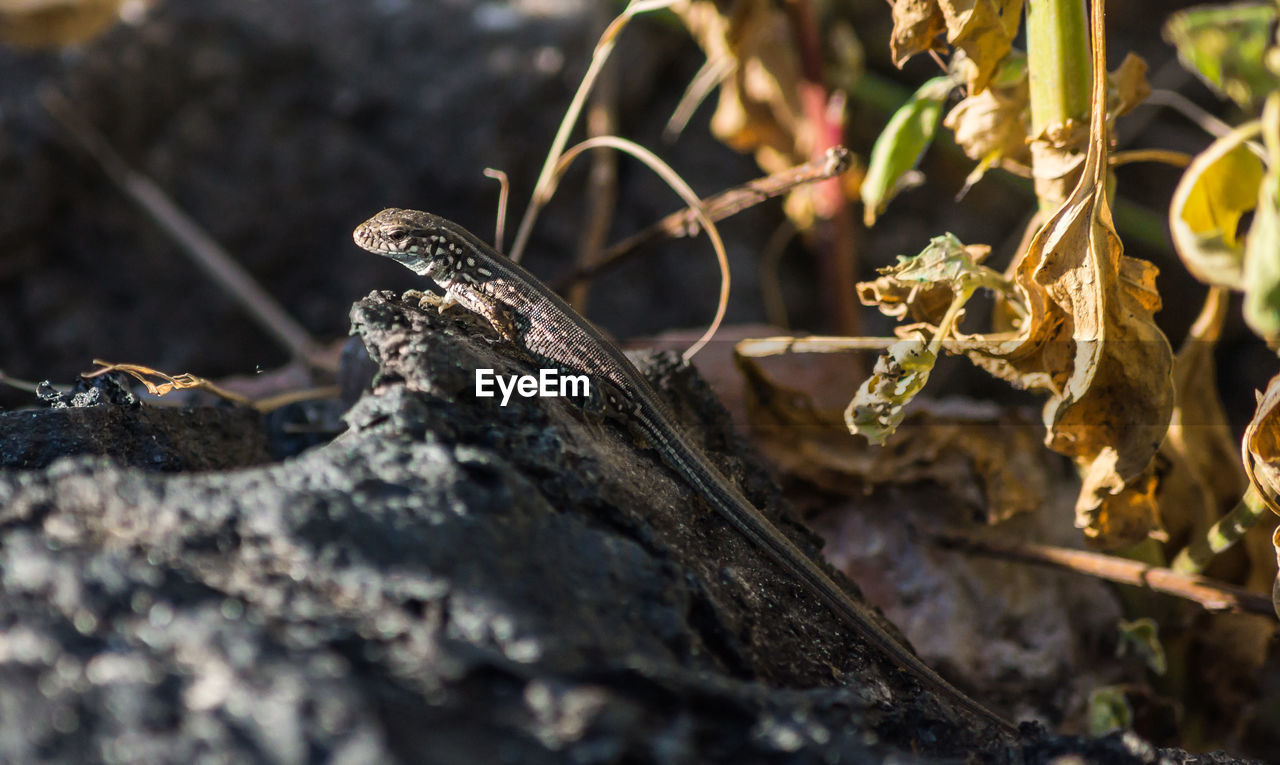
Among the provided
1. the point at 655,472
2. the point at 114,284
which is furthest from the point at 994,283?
the point at 114,284

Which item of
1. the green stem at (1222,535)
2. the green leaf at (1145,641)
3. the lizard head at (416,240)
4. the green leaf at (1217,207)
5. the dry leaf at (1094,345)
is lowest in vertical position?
the green leaf at (1145,641)

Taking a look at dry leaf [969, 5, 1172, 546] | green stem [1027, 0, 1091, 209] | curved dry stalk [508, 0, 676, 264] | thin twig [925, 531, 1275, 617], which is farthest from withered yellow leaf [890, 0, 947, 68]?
thin twig [925, 531, 1275, 617]

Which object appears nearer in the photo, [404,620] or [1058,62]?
[404,620]

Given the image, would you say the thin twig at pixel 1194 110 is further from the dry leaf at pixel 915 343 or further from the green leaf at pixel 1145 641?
the green leaf at pixel 1145 641

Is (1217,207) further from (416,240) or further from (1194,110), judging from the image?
(416,240)

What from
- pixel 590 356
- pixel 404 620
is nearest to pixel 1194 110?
pixel 590 356

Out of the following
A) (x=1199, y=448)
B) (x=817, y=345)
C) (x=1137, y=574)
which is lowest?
(x=1137, y=574)

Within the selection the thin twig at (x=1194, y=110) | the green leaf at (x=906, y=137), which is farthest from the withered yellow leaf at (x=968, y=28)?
the thin twig at (x=1194, y=110)
